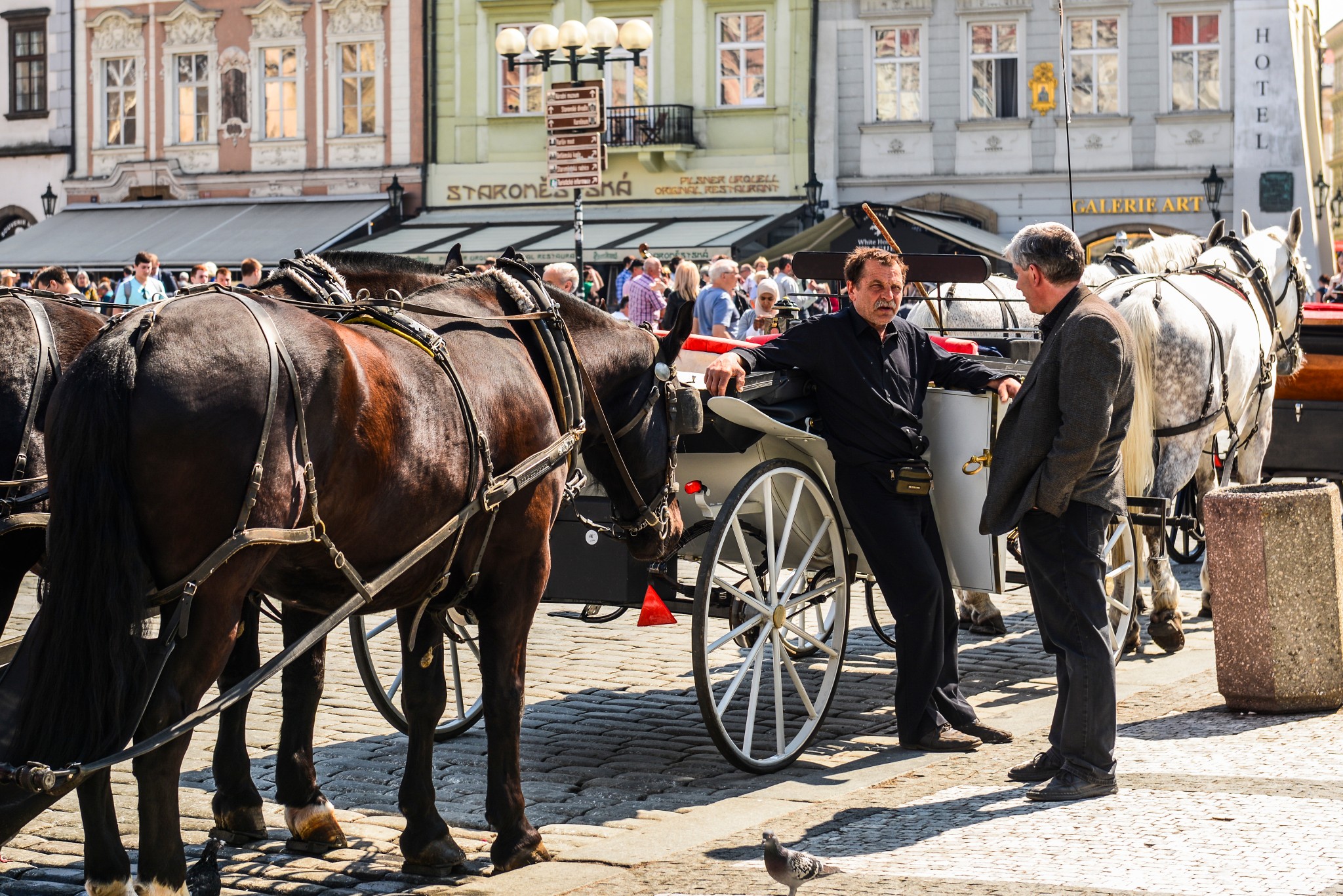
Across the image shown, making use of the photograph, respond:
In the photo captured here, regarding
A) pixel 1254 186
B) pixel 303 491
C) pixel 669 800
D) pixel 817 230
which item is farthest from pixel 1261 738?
pixel 1254 186

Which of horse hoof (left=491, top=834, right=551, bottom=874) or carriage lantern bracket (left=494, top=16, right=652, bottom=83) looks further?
carriage lantern bracket (left=494, top=16, right=652, bottom=83)

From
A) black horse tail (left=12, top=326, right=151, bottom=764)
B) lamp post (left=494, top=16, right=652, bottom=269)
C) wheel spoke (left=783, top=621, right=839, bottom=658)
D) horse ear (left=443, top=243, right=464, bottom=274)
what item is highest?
lamp post (left=494, top=16, right=652, bottom=269)

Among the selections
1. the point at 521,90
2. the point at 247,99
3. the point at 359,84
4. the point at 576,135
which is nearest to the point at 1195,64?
the point at 521,90

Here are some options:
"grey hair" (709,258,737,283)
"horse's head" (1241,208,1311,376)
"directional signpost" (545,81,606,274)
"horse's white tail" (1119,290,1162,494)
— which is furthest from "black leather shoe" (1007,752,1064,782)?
"directional signpost" (545,81,606,274)

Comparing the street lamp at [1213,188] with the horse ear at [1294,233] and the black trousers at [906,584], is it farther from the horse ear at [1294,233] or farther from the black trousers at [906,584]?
the black trousers at [906,584]

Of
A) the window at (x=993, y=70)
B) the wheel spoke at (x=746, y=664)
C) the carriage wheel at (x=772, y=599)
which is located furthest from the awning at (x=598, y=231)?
the wheel spoke at (x=746, y=664)

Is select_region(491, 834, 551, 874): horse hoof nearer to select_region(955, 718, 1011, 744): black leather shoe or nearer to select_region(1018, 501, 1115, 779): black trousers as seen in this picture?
select_region(1018, 501, 1115, 779): black trousers

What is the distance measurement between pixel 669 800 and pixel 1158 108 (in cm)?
2415

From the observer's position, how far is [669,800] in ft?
18.8

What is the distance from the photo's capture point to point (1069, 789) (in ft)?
18.1

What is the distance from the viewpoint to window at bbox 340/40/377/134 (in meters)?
31.9

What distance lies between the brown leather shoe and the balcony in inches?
929

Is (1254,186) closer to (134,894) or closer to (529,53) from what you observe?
(529,53)

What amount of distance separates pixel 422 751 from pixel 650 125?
83.1ft
